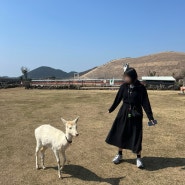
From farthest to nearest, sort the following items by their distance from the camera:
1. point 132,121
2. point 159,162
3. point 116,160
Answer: point 159,162, point 116,160, point 132,121

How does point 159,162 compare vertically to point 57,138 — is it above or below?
below

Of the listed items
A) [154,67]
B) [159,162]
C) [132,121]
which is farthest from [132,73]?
[154,67]

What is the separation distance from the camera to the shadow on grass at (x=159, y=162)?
→ 793 centimetres

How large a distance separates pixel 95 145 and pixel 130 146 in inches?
98.4

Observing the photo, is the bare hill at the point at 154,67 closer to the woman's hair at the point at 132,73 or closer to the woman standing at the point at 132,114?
the woman standing at the point at 132,114

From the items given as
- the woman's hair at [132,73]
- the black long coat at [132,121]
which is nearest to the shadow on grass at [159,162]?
the black long coat at [132,121]

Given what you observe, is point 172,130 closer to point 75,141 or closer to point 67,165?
point 75,141

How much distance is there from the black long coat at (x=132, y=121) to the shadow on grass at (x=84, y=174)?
112 cm

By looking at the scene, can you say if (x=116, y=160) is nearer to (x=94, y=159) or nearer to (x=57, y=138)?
(x=94, y=159)

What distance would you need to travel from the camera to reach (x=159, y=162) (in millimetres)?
8328

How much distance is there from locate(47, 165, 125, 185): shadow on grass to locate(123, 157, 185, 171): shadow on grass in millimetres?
1268

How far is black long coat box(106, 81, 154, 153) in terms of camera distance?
25.6 ft

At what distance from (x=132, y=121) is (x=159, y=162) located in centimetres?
157

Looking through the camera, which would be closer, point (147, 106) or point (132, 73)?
point (132, 73)
